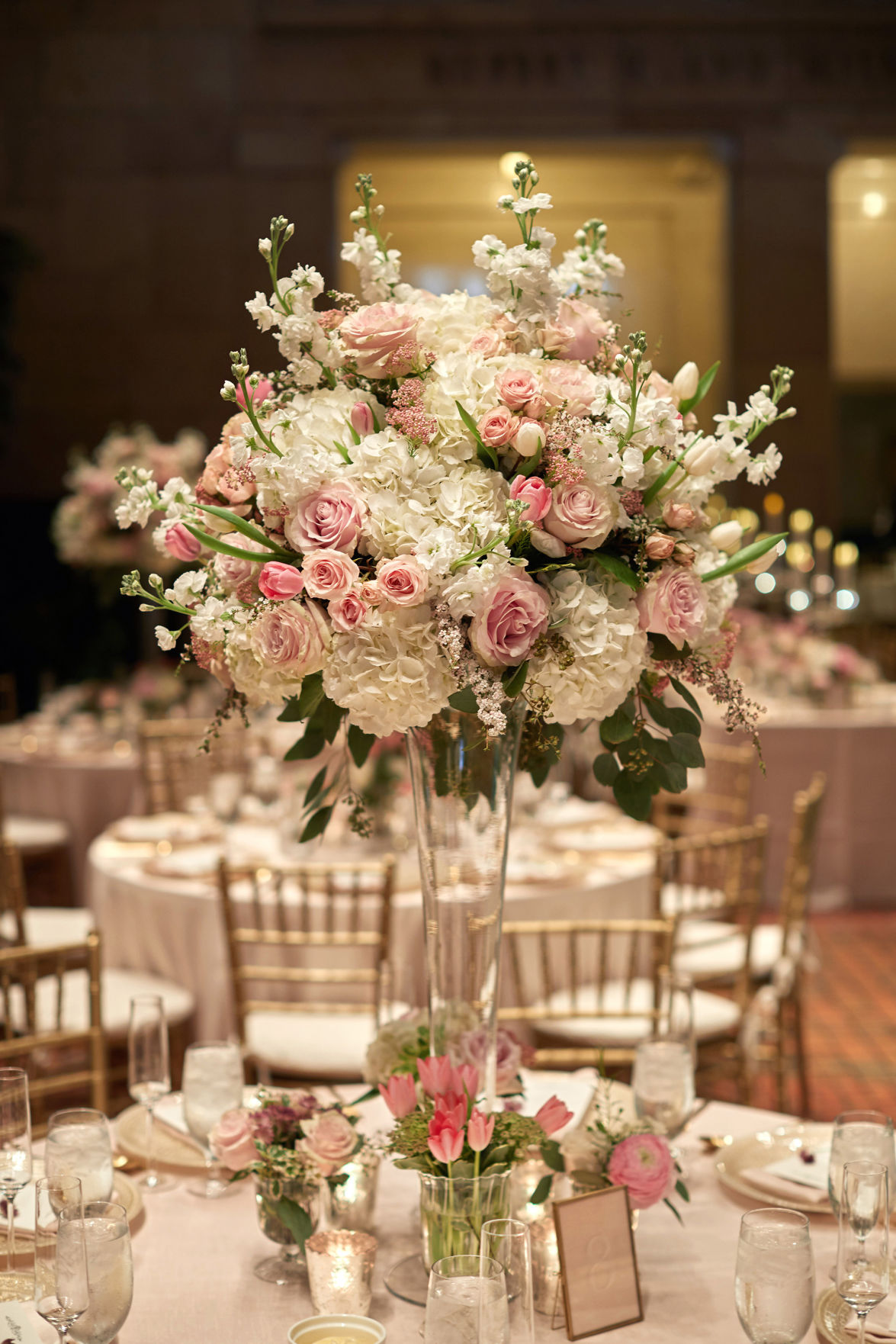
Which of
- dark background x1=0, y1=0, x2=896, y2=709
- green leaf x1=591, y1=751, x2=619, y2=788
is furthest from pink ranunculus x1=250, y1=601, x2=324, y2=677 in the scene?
dark background x1=0, y1=0, x2=896, y2=709

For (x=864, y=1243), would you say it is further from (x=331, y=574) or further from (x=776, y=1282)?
(x=331, y=574)

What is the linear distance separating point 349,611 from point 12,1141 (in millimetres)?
774

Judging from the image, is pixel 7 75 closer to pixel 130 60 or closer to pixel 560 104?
pixel 130 60

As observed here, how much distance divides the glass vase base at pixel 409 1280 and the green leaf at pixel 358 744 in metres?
0.58

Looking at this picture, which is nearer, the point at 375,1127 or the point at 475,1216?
the point at 475,1216

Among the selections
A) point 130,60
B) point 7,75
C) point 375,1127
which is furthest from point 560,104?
point 375,1127

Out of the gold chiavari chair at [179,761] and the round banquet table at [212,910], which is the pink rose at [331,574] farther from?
the gold chiavari chair at [179,761]

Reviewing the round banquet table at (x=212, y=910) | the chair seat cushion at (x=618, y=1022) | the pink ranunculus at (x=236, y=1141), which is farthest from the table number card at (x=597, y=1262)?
the round banquet table at (x=212, y=910)

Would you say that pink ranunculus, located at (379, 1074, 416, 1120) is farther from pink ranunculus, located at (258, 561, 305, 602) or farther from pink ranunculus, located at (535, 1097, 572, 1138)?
pink ranunculus, located at (258, 561, 305, 602)

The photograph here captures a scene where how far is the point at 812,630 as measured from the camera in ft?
27.0

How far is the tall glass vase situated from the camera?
1.60 metres

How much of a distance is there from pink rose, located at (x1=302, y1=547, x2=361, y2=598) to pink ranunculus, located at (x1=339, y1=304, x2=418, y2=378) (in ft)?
0.74

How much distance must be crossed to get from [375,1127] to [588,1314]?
590 millimetres

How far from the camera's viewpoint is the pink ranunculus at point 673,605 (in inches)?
58.0
